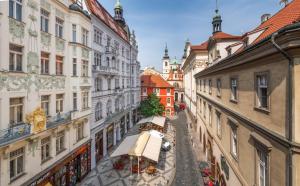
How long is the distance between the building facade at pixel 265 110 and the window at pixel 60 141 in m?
14.2

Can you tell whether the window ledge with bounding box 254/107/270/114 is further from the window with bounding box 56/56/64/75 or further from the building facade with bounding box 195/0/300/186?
the window with bounding box 56/56/64/75

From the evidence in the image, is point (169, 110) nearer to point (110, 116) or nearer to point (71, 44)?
point (110, 116)

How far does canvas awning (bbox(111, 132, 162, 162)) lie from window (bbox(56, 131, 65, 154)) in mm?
5801

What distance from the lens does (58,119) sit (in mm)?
16391

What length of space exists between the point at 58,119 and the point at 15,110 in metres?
4.04

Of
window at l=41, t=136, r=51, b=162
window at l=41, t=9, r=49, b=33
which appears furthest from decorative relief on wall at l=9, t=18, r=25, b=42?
window at l=41, t=136, r=51, b=162

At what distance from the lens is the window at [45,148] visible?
1516cm

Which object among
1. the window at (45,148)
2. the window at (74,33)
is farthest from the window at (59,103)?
the window at (74,33)

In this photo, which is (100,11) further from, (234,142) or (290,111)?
(290,111)

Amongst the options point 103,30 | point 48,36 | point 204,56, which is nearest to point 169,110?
point 204,56

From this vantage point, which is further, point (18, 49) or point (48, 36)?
point (48, 36)

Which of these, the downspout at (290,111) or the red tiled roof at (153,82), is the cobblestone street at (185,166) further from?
the red tiled roof at (153,82)

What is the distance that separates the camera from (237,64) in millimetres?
12359

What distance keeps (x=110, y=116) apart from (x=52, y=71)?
1429 cm
